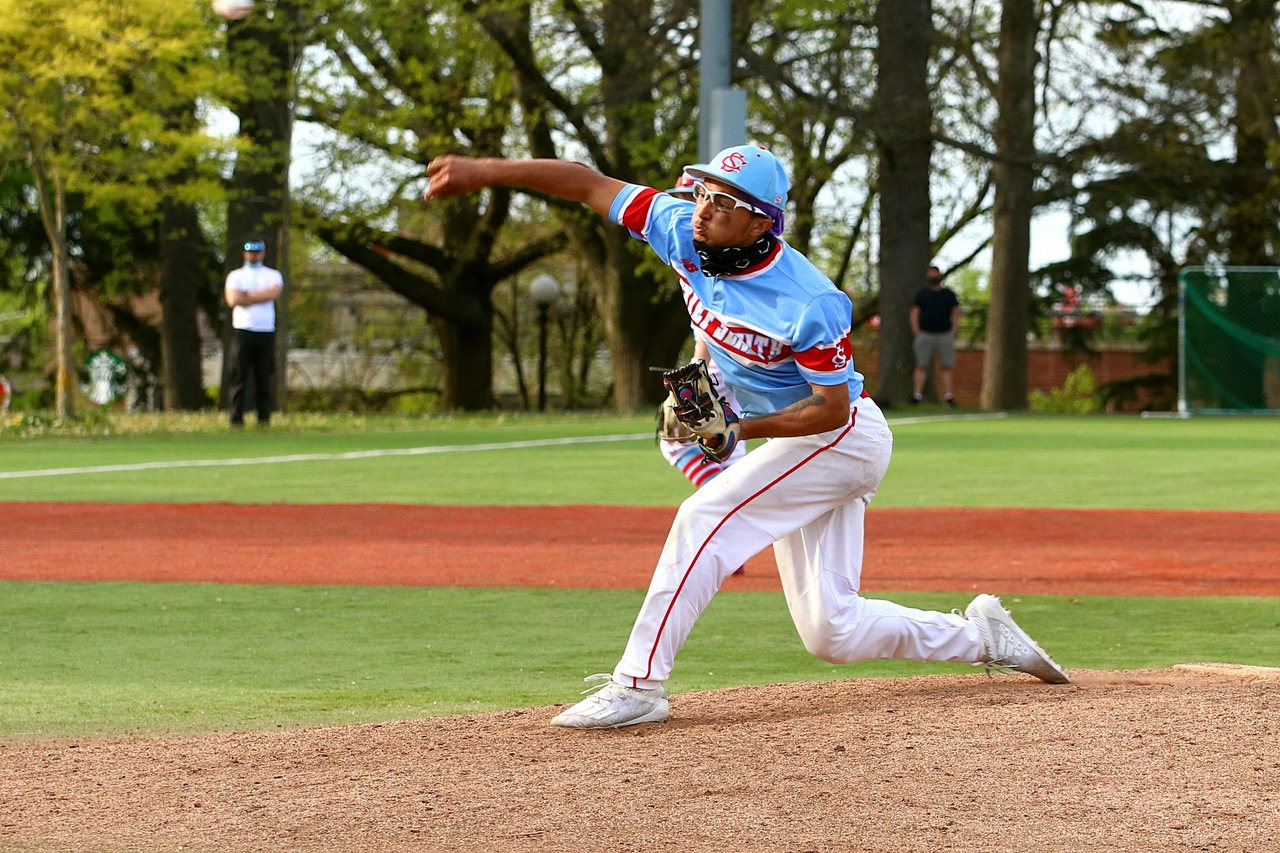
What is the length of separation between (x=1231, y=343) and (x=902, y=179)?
659 centimetres

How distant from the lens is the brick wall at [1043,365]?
41500 mm

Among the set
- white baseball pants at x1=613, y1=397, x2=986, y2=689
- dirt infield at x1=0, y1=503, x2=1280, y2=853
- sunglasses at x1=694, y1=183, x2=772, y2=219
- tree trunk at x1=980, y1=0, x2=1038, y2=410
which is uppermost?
tree trunk at x1=980, y1=0, x2=1038, y2=410

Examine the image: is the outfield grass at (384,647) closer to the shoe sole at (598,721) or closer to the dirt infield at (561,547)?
the dirt infield at (561,547)

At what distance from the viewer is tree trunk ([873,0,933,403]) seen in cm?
3034

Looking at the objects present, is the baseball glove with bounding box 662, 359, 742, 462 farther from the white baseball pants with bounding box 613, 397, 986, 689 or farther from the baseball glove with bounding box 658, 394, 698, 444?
the white baseball pants with bounding box 613, 397, 986, 689

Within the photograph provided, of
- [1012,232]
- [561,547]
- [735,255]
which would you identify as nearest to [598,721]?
[735,255]

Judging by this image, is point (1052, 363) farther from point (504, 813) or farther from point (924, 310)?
point (504, 813)

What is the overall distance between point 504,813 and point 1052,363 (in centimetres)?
4489

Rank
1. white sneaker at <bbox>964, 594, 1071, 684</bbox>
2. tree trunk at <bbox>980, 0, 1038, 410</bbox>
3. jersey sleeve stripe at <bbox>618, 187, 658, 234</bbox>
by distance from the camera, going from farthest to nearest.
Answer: tree trunk at <bbox>980, 0, 1038, 410</bbox>, white sneaker at <bbox>964, 594, 1071, 684</bbox>, jersey sleeve stripe at <bbox>618, 187, 658, 234</bbox>

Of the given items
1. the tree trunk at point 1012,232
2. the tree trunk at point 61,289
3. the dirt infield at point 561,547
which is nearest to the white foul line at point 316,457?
the dirt infield at point 561,547

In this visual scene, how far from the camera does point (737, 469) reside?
564 centimetres

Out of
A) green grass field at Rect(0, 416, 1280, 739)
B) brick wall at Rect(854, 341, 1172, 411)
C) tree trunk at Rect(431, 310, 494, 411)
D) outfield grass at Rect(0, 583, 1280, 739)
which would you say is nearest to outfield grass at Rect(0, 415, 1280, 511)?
green grass field at Rect(0, 416, 1280, 739)

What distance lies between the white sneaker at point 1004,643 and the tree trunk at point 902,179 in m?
24.2

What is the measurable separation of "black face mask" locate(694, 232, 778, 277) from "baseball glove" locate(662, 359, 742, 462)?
402mm
